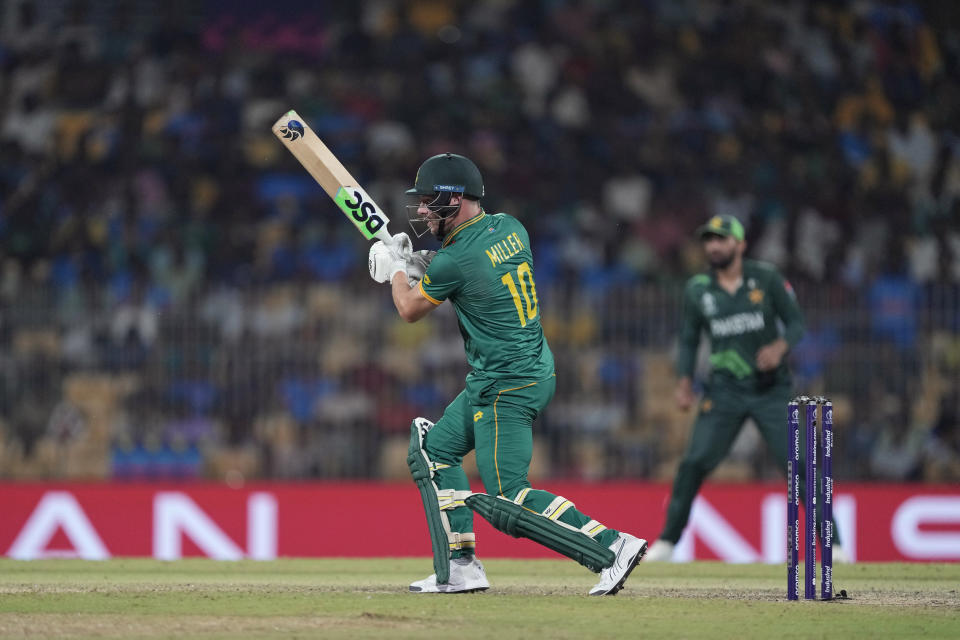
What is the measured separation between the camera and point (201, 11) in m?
15.7

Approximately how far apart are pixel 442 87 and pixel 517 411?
31.9ft

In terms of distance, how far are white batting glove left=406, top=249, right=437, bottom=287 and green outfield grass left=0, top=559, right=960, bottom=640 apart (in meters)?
1.27

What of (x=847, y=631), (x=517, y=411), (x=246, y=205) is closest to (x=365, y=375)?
(x=246, y=205)

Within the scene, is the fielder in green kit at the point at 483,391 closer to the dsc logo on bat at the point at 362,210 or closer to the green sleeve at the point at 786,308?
the dsc logo on bat at the point at 362,210

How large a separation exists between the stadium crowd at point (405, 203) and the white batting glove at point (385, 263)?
511 centimetres

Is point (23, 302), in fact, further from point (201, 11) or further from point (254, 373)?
point (201, 11)

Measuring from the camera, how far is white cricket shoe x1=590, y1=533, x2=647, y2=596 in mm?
5543

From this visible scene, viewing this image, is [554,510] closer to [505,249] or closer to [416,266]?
[505,249]

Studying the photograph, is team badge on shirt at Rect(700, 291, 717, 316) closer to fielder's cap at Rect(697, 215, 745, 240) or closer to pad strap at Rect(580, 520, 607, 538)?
fielder's cap at Rect(697, 215, 745, 240)

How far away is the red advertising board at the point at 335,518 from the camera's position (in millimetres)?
10094

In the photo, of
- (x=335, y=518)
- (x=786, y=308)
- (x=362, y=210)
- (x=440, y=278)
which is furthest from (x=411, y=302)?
(x=335, y=518)

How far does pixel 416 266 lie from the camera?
592 centimetres

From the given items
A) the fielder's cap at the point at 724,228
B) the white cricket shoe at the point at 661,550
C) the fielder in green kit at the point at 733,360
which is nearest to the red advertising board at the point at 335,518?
the white cricket shoe at the point at 661,550

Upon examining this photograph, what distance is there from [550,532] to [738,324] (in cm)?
294
